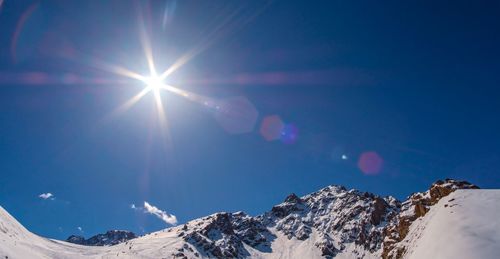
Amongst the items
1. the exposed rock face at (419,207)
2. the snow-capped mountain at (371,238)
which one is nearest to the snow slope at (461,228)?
the snow-capped mountain at (371,238)

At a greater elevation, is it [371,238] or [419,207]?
[371,238]

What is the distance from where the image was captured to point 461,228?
1410 inches

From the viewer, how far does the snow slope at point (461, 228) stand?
30.9 m

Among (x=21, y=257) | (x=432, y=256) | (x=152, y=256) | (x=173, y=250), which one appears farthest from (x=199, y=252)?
(x=432, y=256)

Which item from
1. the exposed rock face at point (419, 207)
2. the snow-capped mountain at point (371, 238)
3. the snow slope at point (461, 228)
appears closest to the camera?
the snow slope at point (461, 228)

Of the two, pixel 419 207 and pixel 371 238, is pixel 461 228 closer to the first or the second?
pixel 419 207

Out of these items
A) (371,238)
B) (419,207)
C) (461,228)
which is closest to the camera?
(461,228)

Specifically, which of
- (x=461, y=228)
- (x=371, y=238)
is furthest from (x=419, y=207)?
(x=371, y=238)

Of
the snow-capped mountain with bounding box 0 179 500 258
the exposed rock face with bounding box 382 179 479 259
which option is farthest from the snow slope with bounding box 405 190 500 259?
the exposed rock face with bounding box 382 179 479 259

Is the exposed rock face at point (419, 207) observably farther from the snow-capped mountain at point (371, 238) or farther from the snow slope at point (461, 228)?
the snow slope at point (461, 228)

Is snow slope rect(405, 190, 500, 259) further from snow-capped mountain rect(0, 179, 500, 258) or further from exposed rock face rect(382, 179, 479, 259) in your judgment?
exposed rock face rect(382, 179, 479, 259)

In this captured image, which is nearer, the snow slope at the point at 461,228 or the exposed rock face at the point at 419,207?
the snow slope at the point at 461,228

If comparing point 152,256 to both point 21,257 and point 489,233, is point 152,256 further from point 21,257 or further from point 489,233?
point 489,233

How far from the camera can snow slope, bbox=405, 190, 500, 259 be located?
30922 millimetres
